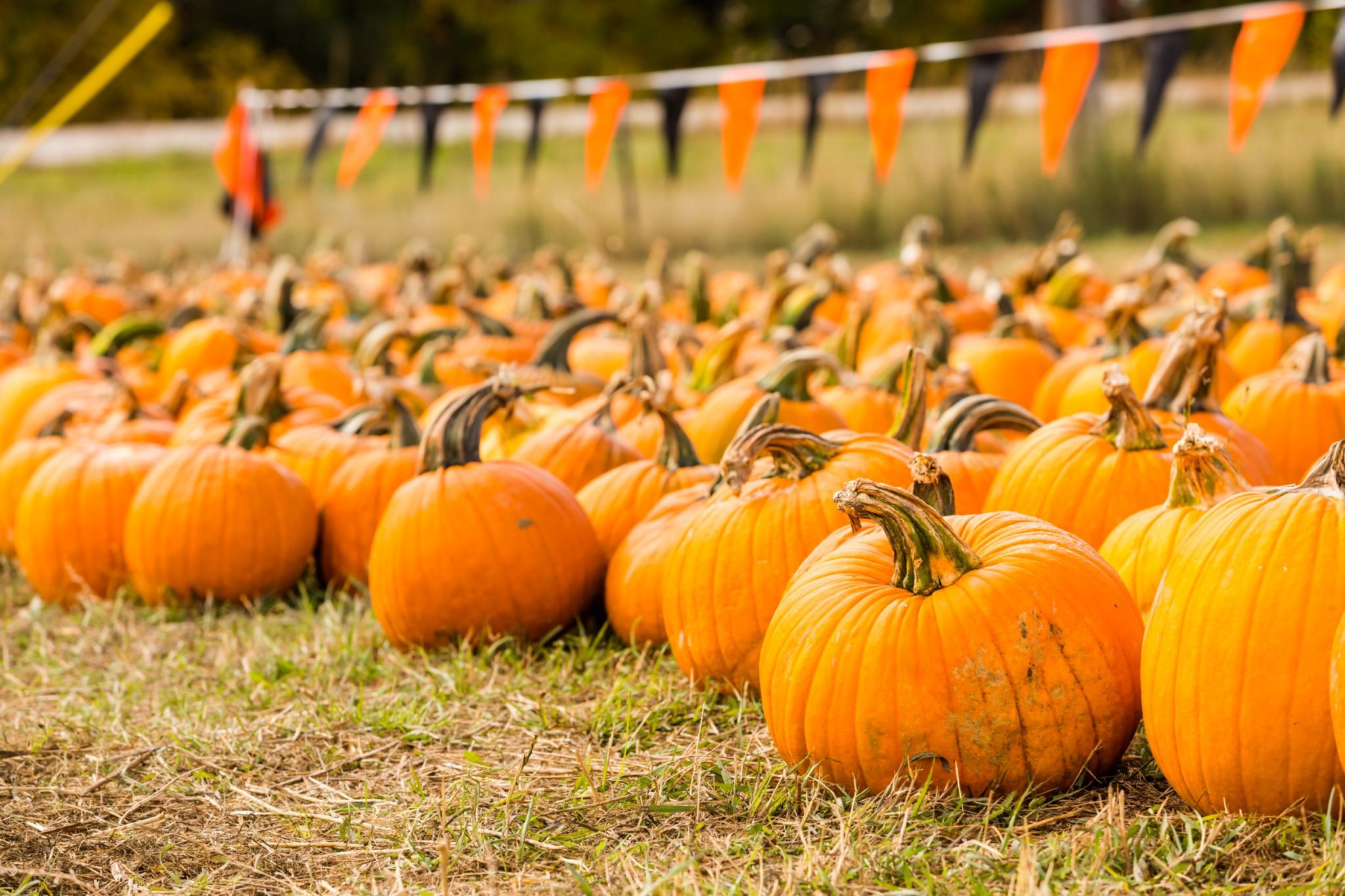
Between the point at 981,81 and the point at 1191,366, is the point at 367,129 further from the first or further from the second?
the point at 1191,366

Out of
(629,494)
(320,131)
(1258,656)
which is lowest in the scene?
(629,494)

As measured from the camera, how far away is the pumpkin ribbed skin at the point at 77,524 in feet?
13.2

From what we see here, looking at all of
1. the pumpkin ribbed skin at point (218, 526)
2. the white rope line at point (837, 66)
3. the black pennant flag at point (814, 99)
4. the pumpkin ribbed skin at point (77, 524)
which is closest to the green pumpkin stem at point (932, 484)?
the pumpkin ribbed skin at point (218, 526)

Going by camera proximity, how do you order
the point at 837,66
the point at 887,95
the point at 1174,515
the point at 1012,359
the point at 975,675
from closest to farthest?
the point at 975,675
the point at 1174,515
the point at 1012,359
the point at 887,95
the point at 837,66

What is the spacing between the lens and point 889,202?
13.6 meters

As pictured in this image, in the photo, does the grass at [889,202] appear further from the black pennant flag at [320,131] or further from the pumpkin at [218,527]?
the pumpkin at [218,527]

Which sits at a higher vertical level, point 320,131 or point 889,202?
point 320,131

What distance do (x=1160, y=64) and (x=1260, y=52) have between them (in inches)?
30.7

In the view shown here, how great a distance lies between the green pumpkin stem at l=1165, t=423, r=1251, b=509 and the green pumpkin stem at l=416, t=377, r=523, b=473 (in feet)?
5.03

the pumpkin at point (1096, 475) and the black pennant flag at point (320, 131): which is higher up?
the black pennant flag at point (320, 131)

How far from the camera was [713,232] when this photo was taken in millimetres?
13852

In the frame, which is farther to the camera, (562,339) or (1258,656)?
(562,339)

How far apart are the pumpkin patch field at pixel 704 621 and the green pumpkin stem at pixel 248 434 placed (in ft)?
0.05

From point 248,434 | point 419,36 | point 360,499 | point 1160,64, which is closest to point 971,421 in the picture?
point 360,499
